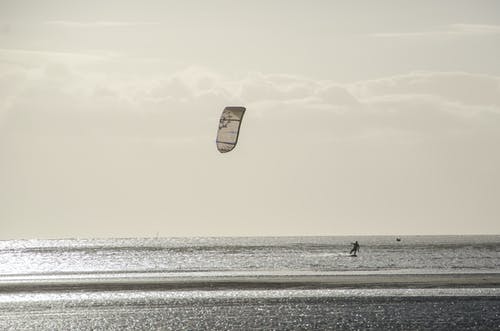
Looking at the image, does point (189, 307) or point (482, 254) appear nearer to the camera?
point (189, 307)

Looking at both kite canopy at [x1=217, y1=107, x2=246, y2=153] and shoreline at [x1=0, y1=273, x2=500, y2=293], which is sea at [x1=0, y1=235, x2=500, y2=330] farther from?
kite canopy at [x1=217, y1=107, x2=246, y2=153]

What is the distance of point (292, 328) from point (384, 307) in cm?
655

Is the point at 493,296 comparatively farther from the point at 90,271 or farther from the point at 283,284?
the point at 90,271

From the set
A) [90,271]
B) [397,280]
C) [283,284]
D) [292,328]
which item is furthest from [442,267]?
[292,328]

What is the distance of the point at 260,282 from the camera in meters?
58.2

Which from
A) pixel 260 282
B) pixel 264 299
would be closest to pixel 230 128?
pixel 260 282

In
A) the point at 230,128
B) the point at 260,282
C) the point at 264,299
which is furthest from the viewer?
the point at 260,282

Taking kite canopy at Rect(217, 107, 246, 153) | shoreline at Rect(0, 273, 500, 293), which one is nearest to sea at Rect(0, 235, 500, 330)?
shoreline at Rect(0, 273, 500, 293)

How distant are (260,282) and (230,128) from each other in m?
8.57

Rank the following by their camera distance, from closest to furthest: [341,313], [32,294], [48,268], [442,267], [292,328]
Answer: [292,328] < [341,313] < [32,294] < [442,267] < [48,268]

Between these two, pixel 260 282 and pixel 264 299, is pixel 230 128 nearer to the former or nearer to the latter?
pixel 260 282

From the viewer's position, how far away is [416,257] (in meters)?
90.6

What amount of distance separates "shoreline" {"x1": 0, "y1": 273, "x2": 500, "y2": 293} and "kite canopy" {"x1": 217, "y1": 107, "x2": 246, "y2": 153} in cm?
750

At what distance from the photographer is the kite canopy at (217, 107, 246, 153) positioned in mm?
56562
